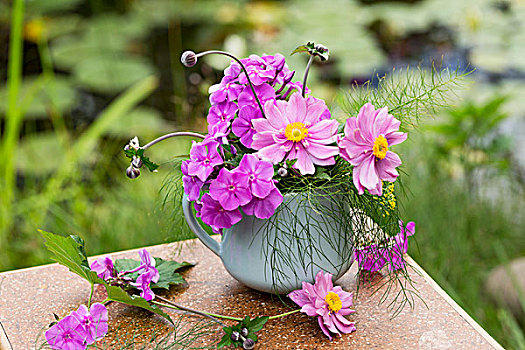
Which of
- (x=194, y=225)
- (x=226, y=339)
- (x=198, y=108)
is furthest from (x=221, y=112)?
(x=198, y=108)

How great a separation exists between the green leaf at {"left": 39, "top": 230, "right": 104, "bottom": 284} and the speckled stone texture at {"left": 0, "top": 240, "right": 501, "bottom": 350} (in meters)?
0.08

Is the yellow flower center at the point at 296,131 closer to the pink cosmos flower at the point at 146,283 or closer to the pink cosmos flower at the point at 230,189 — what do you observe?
the pink cosmos flower at the point at 230,189

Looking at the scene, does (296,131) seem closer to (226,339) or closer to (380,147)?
(380,147)

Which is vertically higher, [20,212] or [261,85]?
[261,85]

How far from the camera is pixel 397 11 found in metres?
2.97

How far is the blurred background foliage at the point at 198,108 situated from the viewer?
159 centimetres

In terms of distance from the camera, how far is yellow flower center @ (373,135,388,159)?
602mm

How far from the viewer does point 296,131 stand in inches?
24.2

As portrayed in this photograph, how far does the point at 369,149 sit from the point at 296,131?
0.08 metres

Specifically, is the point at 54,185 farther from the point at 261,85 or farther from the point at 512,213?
the point at 512,213

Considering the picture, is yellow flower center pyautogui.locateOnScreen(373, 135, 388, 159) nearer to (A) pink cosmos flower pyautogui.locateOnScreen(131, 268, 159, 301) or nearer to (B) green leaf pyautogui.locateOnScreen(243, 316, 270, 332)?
(B) green leaf pyautogui.locateOnScreen(243, 316, 270, 332)

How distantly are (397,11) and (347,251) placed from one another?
251 cm

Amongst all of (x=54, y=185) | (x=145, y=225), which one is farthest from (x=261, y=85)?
(x=54, y=185)

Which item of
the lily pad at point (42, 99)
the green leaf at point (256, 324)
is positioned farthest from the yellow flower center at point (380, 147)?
the lily pad at point (42, 99)
